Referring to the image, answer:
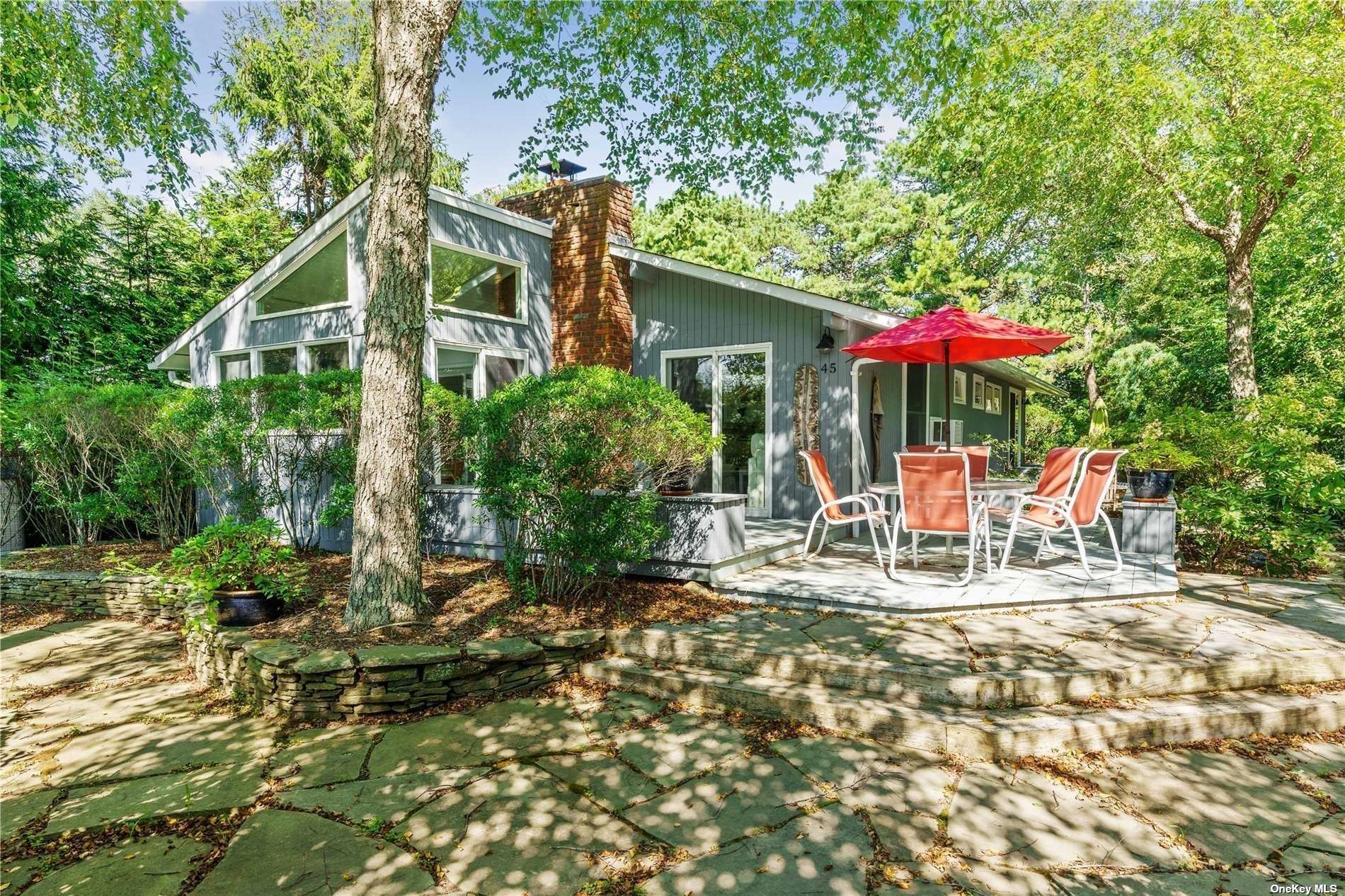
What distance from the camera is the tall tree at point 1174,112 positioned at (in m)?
7.19

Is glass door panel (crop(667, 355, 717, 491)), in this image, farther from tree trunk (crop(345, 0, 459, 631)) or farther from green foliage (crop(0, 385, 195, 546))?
green foliage (crop(0, 385, 195, 546))

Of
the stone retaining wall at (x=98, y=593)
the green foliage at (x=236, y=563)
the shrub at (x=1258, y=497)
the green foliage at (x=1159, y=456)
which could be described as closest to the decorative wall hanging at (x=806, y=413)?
the green foliage at (x=1159, y=456)

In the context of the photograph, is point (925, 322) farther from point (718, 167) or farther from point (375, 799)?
point (375, 799)

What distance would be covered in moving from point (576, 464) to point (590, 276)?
5.15 m

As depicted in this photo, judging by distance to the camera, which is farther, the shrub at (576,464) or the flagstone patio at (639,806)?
the shrub at (576,464)

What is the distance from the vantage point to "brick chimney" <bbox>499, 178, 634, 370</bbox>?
28.5 feet

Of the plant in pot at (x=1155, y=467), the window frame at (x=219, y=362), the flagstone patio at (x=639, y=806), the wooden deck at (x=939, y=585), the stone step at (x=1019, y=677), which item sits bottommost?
the flagstone patio at (x=639, y=806)

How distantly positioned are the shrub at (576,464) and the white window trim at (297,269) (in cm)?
438

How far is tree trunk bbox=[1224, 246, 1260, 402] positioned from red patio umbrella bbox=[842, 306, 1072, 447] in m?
4.61

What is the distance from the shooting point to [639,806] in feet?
8.57

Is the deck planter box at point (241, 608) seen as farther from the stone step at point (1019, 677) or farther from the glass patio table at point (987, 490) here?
the glass patio table at point (987, 490)

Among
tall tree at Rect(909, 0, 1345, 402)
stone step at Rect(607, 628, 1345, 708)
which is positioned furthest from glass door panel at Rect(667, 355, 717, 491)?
stone step at Rect(607, 628, 1345, 708)

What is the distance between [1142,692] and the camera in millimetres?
3369

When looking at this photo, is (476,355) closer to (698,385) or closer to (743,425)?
(698,385)
